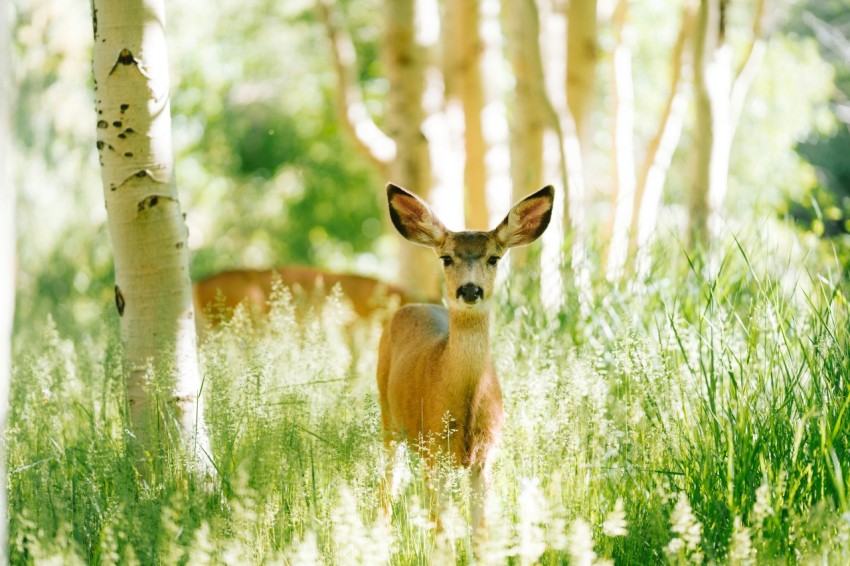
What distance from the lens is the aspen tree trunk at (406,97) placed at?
9773mm

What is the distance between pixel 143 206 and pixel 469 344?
58.8 inches

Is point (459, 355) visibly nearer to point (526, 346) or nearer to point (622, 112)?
point (526, 346)

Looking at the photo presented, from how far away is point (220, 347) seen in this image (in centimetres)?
554

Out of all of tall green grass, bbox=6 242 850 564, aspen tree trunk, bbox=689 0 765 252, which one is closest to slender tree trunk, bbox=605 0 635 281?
aspen tree trunk, bbox=689 0 765 252

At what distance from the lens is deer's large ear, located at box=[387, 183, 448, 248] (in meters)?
5.30

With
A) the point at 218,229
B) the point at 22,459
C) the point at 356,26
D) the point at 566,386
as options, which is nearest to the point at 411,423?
the point at 566,386

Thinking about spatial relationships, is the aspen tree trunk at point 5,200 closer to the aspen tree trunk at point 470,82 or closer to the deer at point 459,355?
the deer at point 459,355

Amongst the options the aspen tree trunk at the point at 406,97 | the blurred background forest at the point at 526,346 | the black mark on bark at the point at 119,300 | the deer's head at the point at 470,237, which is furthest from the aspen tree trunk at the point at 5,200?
the aspen tree trunk at the point at 406,97

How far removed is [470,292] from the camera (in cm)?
486

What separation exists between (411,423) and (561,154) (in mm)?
3621

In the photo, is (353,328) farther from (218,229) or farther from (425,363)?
(218,229)

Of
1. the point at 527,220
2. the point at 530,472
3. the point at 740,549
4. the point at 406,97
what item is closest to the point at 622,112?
the point at 406,97

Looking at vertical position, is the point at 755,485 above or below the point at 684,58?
below

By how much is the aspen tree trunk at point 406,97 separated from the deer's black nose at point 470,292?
4791 mm
